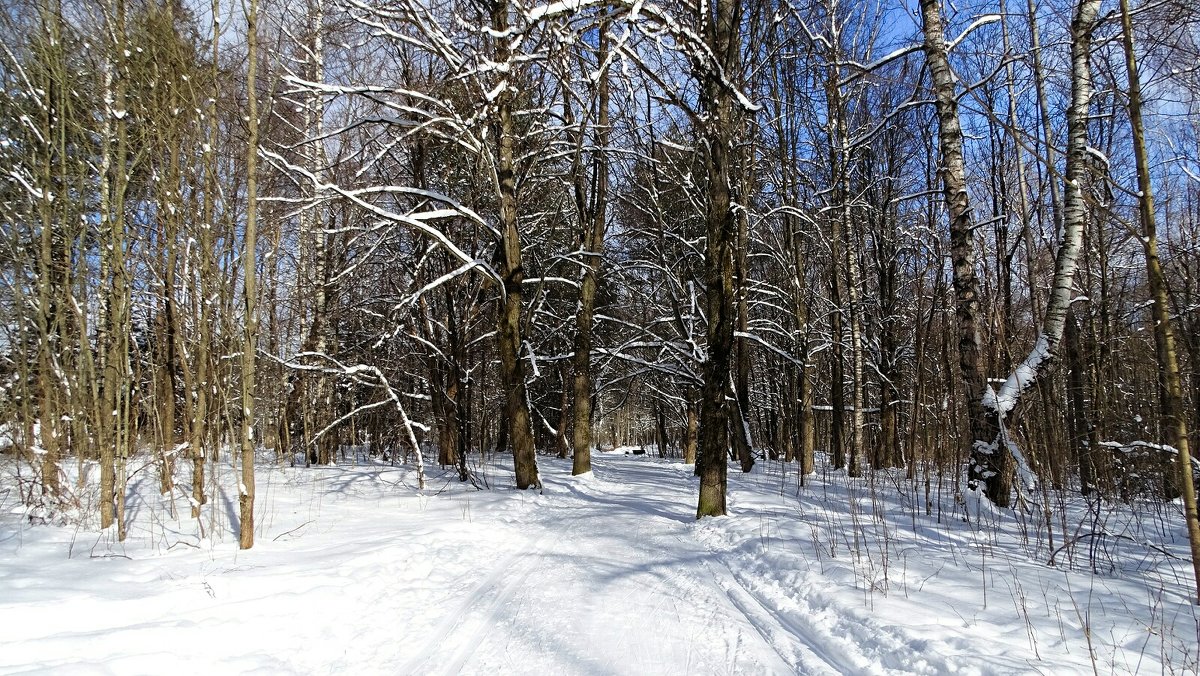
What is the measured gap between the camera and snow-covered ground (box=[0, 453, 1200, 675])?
11.5 feet

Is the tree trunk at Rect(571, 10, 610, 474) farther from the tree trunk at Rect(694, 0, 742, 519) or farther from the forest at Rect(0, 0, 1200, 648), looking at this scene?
the tree trunk at Rect(694, 0, 742, 519)

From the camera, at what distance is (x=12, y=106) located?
7746 mm

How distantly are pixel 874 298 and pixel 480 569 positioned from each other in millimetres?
18774

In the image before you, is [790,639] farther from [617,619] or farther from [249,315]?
[249,315]

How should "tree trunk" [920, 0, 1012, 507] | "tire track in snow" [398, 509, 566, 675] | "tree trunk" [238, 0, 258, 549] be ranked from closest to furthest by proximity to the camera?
1. "tire track in snow" [398, 509, 566, 675]
2. "tree trunk" [238, 0, 258, 549]
3. "tree trunk" [920, 0, 1012, 507]

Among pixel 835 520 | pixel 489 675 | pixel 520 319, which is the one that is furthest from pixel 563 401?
pixel 489 675

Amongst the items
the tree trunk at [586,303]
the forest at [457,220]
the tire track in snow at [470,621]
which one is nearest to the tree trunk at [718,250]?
the forest at [457,220]

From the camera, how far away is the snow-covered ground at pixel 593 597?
3.52 metres

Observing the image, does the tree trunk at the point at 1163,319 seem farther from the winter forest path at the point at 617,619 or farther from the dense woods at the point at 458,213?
the winter forest path at the point at 617,619

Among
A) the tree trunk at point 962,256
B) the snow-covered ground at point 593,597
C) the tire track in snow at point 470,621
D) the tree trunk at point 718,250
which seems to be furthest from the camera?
the tree trunk at point 718,250

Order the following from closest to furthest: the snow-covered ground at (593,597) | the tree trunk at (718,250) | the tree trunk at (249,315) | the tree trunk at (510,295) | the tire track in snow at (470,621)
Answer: the snow-covered ground at (593,597)
the tire track in snow at (470,621)
the tree trunk at (249,315)
the tree trunk at (718,250)
the tree trunk at (510,295)

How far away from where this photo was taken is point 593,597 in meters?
4.94

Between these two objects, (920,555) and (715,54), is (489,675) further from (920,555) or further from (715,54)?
(715,54)

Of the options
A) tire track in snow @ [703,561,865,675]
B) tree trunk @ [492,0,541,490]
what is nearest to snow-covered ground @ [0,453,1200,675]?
tire track in snow @ [703,561,865,675]
